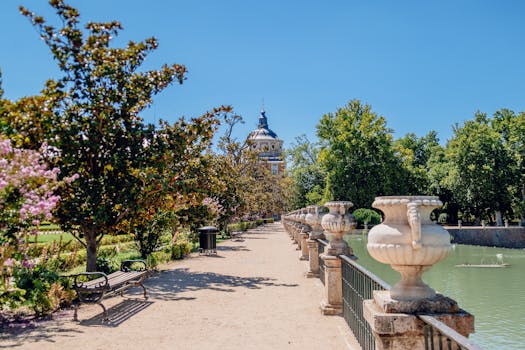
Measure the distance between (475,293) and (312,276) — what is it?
7.30m

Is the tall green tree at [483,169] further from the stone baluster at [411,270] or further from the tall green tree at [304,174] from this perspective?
the stone baluster at [411,270]

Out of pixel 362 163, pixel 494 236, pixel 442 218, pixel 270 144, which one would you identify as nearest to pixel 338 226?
pixel 494 236

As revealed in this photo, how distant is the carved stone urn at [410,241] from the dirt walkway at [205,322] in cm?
263

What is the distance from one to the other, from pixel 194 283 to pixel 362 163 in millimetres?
35476

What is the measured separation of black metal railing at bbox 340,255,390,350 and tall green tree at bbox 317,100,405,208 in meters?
38.1

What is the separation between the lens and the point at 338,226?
7469 millimetres

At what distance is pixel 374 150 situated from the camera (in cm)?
4534

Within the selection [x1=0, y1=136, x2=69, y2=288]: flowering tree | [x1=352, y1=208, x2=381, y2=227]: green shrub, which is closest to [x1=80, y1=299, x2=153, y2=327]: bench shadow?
[x1=0, y1=136, x2=69, y2=288]: flowering tree

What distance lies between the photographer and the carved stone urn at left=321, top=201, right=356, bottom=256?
733cm

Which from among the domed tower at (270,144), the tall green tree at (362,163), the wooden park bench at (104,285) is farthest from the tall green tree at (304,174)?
the wooden park bench at (104,285)

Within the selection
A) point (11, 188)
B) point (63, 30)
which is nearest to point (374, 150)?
point (63, 30)

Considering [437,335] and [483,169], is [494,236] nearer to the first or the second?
[483,169]

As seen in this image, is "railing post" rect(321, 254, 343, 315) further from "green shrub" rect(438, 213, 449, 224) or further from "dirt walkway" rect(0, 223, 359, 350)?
"green shrub" rect(438, 213, 449, 224)

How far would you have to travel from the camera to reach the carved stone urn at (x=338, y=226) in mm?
7332
